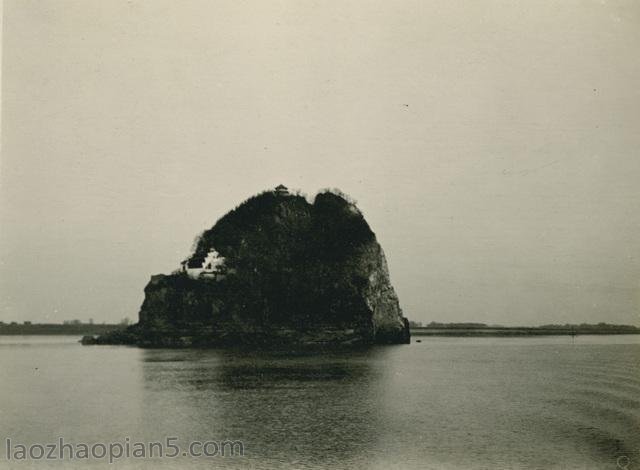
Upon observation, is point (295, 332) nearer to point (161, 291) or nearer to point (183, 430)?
point (161, 291)

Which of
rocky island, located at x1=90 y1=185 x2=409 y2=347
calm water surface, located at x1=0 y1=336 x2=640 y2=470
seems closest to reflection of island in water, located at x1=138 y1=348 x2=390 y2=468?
calm water surface, located at x1=0 y1=336 x2=640 y2=470

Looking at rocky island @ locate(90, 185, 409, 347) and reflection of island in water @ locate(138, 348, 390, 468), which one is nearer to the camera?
reflection of island in water @ locate(138, 348, 390, 468)

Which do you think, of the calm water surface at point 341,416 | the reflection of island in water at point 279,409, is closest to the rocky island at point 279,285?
the reflection of island in water at point 279,409

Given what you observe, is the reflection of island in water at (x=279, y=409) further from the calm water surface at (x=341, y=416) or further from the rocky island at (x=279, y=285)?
the rocky island at (x=279, y=285)

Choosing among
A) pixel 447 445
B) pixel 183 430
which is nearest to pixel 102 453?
pixel 183 430

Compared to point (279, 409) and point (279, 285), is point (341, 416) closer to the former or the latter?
point (279, 409)

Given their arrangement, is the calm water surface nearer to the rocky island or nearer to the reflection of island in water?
the reflection of island in water
